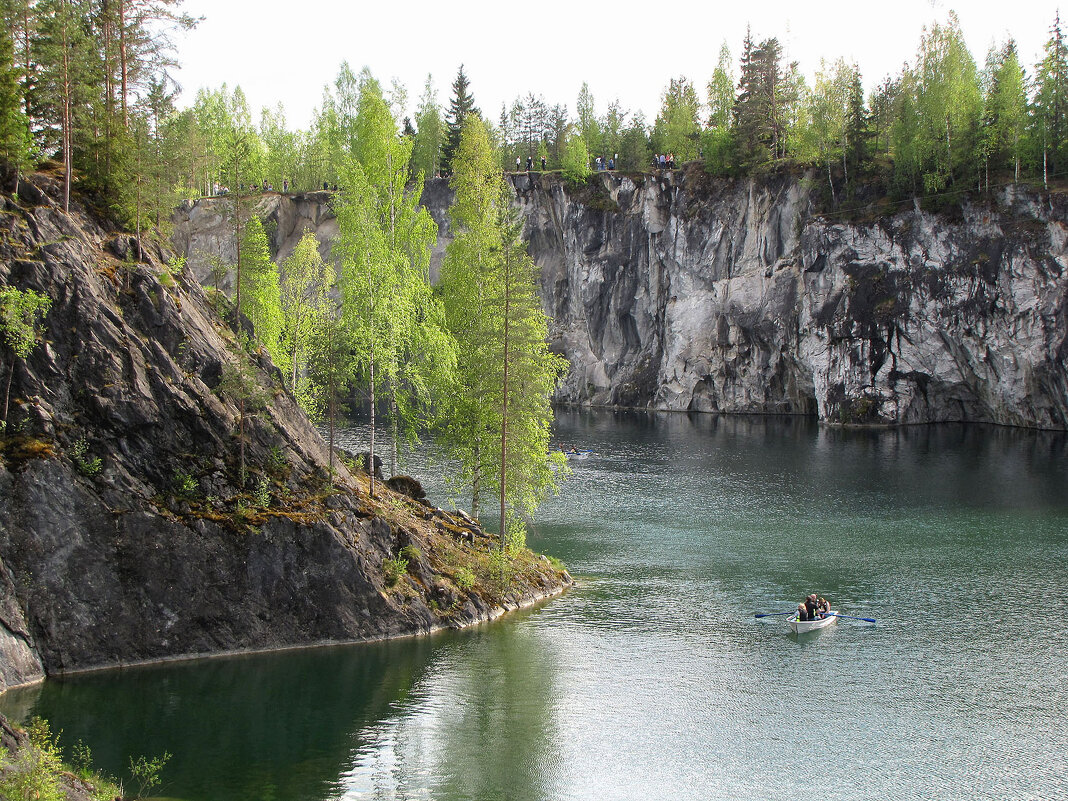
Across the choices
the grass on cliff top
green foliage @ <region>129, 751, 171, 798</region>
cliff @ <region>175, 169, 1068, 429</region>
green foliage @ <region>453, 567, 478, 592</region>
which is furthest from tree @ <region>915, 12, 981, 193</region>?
the grass on cliff top

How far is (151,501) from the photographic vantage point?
27922 mm

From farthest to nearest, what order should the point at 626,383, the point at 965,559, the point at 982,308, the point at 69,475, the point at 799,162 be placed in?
the point at 626,383, the point at 799,162, the point at 982,308, the point at 965,559, the point at 69,475

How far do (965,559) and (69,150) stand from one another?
4097 cm

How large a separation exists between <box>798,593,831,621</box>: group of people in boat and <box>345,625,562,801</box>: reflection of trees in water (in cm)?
977

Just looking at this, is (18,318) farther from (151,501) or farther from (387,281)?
(387,281)

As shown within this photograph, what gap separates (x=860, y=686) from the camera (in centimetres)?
2725

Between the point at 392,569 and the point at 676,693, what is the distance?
1058 cm

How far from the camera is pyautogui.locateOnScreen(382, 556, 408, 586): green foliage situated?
31078 millimetres

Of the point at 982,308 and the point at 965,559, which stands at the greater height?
the point at 982,308

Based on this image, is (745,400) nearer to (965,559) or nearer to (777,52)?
(777,52)

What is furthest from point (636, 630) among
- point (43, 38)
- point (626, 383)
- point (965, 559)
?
point (626, 383)

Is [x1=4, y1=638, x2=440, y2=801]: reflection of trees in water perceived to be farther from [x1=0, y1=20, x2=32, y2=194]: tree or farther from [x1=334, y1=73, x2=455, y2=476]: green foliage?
[x1=0, y1=20, x2=32, y2=194]: tree

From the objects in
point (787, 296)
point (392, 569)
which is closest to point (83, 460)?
point (392, 569)

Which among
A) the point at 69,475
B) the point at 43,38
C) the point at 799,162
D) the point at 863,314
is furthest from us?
the point at 799,162
